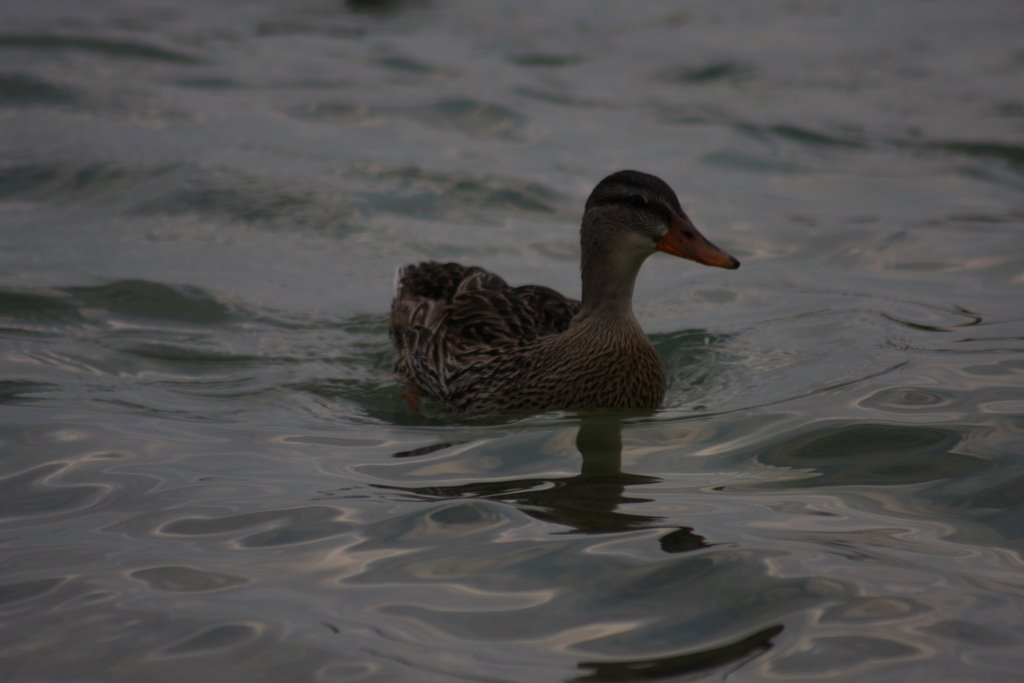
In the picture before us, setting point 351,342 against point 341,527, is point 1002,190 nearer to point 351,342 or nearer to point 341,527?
point 351,342

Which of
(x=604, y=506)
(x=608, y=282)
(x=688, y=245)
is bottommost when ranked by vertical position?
(x=604, y=506)

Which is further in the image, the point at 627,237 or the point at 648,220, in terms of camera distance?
the point at 627,237

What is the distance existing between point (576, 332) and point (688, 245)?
0.94m

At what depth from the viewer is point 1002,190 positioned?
1243 centimetres

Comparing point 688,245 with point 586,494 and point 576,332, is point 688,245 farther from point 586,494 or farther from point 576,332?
point 586,494

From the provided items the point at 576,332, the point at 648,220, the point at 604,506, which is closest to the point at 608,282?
the point at 576,332

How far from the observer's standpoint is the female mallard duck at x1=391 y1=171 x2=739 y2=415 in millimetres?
7473

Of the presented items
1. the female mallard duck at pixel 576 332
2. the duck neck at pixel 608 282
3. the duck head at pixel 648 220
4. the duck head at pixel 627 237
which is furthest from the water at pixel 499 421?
the duck head at pixel 648 220

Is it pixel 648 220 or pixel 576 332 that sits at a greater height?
pixel 648 220

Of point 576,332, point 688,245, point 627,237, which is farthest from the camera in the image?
point 576,332

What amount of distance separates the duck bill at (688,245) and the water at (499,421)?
34.7 inches

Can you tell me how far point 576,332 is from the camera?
7.93 meters

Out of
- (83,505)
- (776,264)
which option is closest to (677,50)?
(776,264)

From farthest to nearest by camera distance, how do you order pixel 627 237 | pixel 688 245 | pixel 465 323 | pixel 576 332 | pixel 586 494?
pixel 465 323
pixel 576 332
pixel 627 237
pixel 688 245
pixel 586 494
